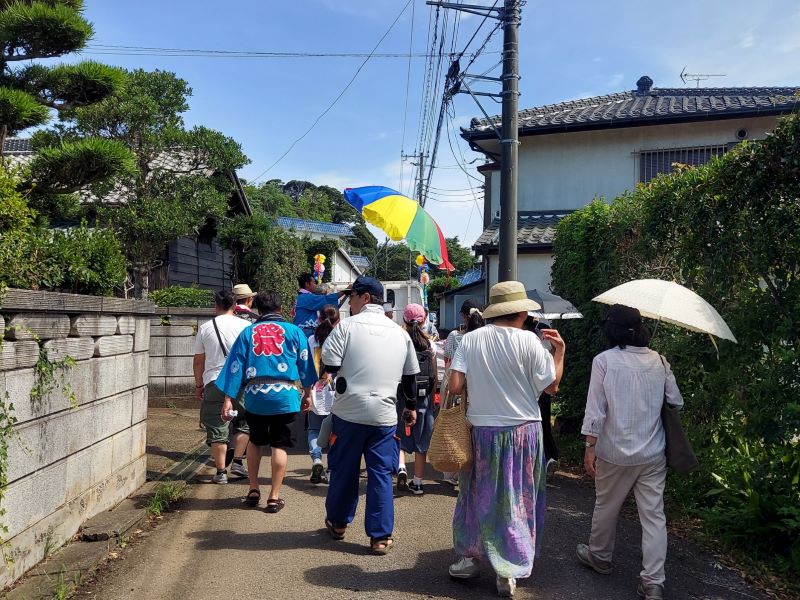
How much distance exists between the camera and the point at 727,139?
530 inches

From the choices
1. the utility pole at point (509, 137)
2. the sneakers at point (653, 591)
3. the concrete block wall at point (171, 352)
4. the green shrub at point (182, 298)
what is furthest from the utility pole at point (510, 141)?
the green shrub at point (182, 298)

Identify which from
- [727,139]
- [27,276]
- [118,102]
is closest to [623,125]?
[727,139]

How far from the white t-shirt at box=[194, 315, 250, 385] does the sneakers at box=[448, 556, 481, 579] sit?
3425 millimetres

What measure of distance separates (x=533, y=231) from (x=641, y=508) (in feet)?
32.0

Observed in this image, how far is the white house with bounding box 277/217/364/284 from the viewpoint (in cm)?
3173

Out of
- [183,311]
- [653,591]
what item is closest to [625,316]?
[653,591]

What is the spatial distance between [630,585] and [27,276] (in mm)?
4575

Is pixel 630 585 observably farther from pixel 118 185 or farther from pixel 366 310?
pixel 118 185

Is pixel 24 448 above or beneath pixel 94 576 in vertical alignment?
above

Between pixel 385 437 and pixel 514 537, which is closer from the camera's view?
pixel 514 537

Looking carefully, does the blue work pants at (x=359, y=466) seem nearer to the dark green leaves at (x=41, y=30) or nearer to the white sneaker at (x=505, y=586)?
the white sneaker at (x=505, y=586)

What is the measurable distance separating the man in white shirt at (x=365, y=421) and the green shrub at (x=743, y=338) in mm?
2578

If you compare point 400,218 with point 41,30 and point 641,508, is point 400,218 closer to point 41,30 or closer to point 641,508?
point 41,30

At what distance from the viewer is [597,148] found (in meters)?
14.1
